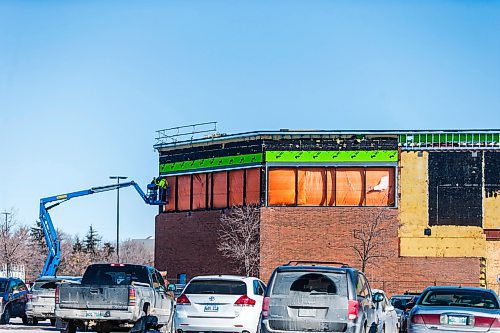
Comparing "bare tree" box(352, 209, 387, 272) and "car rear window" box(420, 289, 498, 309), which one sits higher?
"bare tree" box(352, 209, 387, 272)

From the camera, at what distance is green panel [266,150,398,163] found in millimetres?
58656

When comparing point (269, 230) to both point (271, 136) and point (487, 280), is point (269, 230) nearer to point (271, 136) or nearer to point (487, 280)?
point (271, 136)

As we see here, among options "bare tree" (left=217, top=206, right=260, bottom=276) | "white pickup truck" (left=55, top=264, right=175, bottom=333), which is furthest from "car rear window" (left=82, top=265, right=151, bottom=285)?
"bare tree" (left=217, top=206, right=260, bottom=276)

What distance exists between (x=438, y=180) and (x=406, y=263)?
210 inches

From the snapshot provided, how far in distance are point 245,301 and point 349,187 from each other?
119ft

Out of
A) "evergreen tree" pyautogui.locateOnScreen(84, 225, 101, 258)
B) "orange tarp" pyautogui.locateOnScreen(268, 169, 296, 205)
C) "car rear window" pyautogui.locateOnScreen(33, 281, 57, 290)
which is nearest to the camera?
"car rear window" pyautogui.locateOnScreen(33, 281, 57, 290)

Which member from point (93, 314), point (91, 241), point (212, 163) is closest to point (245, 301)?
point (93, 314)

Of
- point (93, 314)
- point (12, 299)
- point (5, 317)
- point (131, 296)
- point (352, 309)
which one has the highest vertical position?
point (352, 309)

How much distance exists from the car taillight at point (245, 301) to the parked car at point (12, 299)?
1233cm

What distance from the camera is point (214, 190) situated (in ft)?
206

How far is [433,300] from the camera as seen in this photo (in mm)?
21688

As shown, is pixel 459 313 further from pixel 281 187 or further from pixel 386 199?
pixel 281 187

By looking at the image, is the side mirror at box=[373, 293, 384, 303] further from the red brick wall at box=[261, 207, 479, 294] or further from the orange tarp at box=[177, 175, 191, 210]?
the orange tarp at box=[177, 175, 191, 210]

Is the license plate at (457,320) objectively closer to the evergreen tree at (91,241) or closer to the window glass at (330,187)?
the window glass at (330,187)
